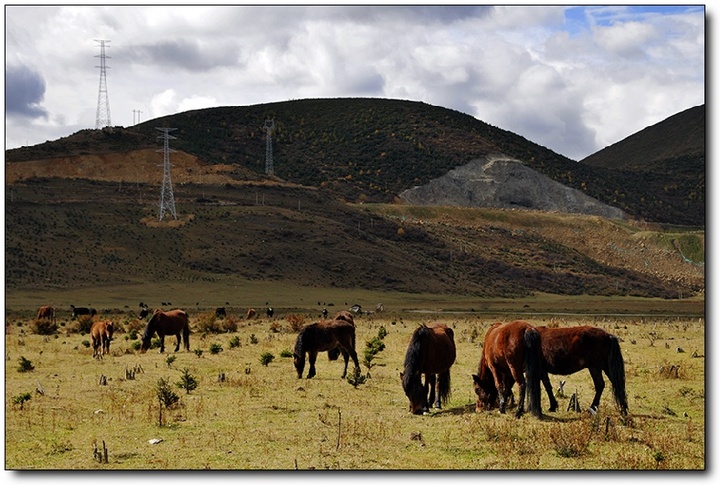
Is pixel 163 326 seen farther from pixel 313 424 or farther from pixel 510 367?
pixel 510 367

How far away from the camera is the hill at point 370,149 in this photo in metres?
141

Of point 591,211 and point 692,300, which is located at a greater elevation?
point 591,211

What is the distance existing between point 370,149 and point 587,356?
484 ft

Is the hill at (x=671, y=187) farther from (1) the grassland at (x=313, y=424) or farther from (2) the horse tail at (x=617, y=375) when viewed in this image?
(2) the horse tail at (x=617, y=375)

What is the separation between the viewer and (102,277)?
7375cm

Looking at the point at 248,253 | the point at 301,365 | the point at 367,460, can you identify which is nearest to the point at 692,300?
the point at 248,253

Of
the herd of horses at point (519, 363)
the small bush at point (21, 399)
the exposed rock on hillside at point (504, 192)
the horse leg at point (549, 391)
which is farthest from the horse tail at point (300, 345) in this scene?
the exposed rock on hillside at point (504, 192)

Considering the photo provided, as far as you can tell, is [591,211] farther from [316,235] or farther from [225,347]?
[225,347]

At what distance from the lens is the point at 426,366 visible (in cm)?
1634

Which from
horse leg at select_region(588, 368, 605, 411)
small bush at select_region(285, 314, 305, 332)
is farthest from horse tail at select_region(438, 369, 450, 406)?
small bush at select_region(285, 314, 305, 332)

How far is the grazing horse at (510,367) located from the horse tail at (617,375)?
1.38 meters

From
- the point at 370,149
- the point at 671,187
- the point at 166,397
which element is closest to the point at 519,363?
the point at 166,397

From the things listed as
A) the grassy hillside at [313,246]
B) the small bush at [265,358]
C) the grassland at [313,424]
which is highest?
the grassy hillside at [313,246]

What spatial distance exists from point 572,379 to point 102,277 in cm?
6004
